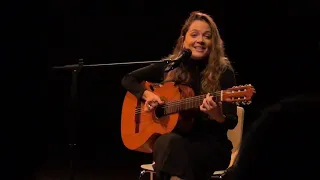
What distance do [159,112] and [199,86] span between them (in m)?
0.27

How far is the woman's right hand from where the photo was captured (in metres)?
2.45

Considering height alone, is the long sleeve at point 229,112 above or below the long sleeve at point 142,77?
below

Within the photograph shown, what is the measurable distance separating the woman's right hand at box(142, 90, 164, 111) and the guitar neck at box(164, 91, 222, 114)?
69 millimetres

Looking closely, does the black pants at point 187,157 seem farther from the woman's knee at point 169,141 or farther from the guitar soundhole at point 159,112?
the guitar soundhole at point 159,112

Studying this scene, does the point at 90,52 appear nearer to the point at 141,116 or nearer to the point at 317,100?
the point at 141,116

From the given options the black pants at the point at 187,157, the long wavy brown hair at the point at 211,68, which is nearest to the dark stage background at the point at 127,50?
the long wavy brown hair at the point at 211,68

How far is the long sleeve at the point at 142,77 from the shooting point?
2.61 m

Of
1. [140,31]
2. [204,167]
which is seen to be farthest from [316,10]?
[204,167]

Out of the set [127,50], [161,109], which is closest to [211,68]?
[161,109]

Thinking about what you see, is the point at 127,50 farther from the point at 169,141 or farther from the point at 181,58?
the point at 169,141

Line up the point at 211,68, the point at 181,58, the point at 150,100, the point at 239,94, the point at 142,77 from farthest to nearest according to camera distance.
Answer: the point at 142,77 < the point at 150,100 < the point at 211,68 < the point at 181,58 < the point at 239,94

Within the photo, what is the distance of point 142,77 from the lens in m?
2.65

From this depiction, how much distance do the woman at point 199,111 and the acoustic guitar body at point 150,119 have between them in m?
0.04

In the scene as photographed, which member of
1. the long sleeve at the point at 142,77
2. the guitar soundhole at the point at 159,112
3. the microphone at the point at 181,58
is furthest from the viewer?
the long sleeve at the point at 142,77
